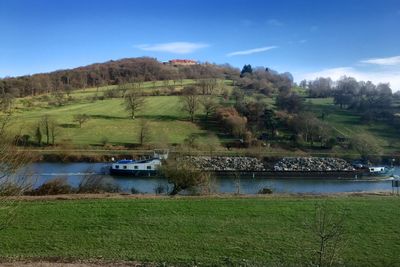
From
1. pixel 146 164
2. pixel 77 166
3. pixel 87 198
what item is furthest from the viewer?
pixel 77 166

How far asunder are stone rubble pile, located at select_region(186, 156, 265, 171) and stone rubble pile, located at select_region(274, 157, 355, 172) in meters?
3.03

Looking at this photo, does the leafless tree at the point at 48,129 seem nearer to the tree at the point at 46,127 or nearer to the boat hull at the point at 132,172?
the tree at the point at 46,127

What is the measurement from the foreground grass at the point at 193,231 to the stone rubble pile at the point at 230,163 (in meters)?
33.0

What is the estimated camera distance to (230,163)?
6194cm

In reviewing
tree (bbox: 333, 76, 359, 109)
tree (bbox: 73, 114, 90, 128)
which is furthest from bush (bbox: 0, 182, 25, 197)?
tree (bbox: 333, 76, 359, 109)

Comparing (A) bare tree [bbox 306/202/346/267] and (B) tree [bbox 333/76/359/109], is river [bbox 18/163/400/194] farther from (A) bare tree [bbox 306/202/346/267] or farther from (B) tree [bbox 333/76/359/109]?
(B) tree [bbox 333/76/359/109]

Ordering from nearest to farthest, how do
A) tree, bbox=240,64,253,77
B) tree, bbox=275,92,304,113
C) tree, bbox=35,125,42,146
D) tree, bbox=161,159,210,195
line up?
1. tree, bbox=161,159,210,195
2. tree, bbox=35,125,42,146
3. tree, bbox=275,92,304,113
4. tree, bbox=240,64,253,77

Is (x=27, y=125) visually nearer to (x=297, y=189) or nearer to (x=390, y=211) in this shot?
(x=297, y=189)

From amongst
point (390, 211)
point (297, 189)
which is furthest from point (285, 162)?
point (390, 211)

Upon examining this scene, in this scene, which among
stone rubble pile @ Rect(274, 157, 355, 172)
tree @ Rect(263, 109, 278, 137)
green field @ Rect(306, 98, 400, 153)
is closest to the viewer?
stone rubble pile @ Rect(274, 157, 355, 172)

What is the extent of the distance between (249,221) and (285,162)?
43094 millimetres

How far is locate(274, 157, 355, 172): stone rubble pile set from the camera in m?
61.4

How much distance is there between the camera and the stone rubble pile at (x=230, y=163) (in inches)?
2335

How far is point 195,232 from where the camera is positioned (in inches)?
789
